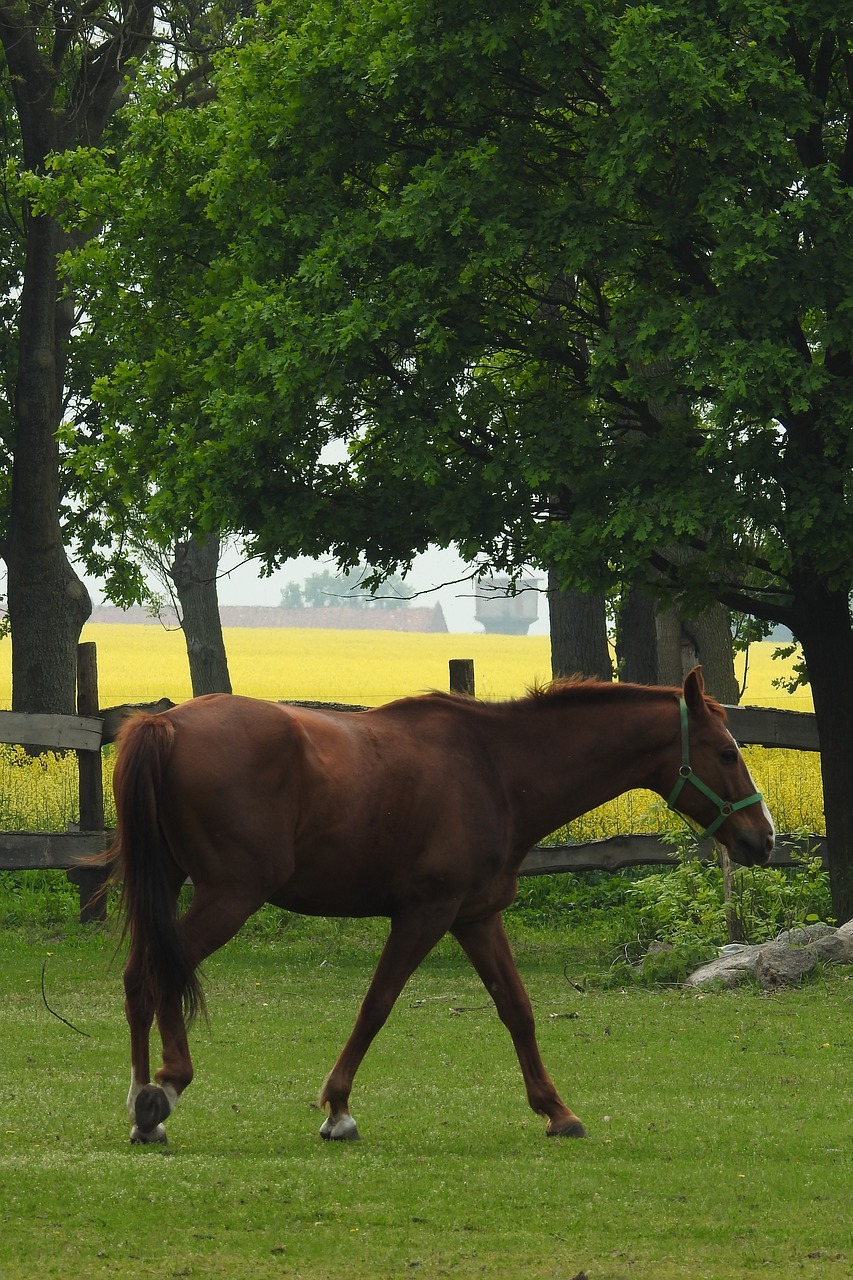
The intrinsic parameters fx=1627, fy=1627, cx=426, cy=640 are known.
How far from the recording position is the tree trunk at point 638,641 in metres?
21.8

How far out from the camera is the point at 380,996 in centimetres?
715

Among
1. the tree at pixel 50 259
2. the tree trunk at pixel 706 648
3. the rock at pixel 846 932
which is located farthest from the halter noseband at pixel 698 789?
the tree at pixel 50 259

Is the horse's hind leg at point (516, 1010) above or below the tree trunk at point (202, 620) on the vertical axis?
below

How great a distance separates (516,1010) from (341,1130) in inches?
37.6

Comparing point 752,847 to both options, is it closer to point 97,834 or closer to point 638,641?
point 97,834

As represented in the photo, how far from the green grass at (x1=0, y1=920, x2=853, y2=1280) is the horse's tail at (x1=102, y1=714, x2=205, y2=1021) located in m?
0.70

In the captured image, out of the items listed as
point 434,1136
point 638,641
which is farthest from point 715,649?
point 434,1136

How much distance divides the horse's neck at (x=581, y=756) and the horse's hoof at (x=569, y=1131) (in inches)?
51.4

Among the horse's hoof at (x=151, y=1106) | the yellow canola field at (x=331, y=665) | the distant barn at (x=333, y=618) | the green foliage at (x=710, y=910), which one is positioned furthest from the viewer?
the distant barn at (x=333, y=618)

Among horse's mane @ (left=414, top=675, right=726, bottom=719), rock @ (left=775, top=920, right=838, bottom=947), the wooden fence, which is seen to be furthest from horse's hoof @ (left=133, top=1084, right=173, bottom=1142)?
the wooden fence

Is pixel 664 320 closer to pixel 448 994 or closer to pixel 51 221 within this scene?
pixel 448 994

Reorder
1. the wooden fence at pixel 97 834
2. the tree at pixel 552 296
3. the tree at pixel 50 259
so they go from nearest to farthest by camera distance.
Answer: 1. the tree at pixel 552 296
2. the wooden fence at pixel 97 834
3. the tree at pixel 50 259

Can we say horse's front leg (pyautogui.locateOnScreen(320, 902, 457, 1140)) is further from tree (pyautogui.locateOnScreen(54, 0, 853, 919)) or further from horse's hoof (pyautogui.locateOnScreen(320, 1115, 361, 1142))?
tree (pyautogui.locateOnScreen(54, 0, 853, 919))

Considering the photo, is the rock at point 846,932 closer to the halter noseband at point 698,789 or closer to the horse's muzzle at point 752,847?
the horse's muzzle at point 752,847
